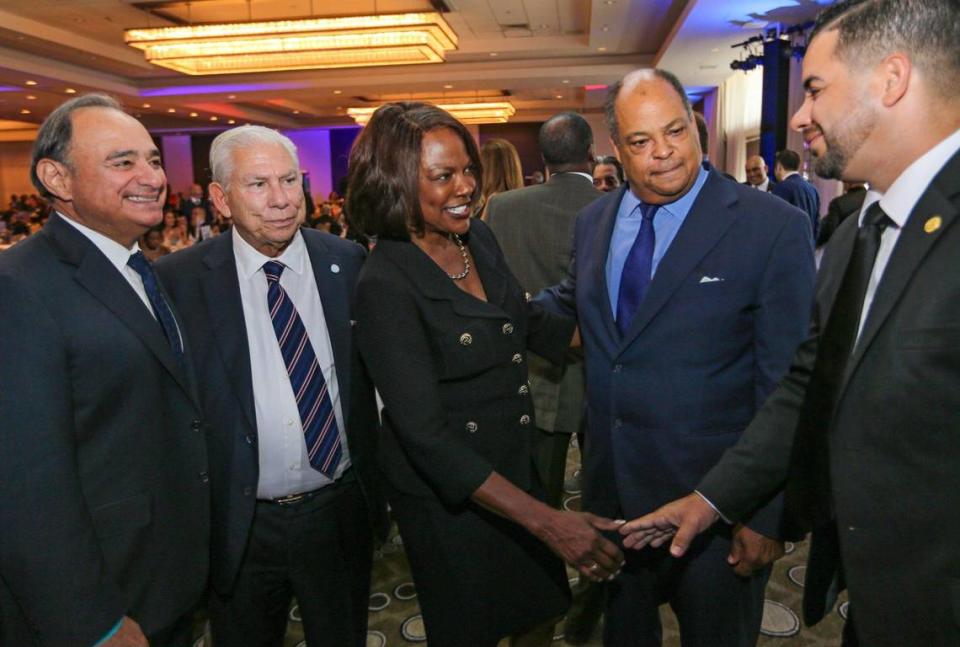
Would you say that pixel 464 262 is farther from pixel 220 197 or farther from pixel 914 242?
pixel 914 242

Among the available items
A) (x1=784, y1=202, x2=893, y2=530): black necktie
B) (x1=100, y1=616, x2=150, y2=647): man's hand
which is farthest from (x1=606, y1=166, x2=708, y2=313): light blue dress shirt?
(x1=100, y1=616, x2=150, y2=647): man's hand

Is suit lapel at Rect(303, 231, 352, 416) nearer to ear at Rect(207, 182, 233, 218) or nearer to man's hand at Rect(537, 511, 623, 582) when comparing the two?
ear at Rect(207, 182, 233, 218)

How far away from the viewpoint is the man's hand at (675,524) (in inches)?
59.9

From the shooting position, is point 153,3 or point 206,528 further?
point 153,3

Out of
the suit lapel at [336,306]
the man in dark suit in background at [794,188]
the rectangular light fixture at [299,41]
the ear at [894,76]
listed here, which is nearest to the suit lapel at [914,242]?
the ear at [894,76]

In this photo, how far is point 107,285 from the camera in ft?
4.67

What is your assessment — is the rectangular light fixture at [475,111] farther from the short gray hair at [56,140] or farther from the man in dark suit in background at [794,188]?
the short gray hair at [56,140]

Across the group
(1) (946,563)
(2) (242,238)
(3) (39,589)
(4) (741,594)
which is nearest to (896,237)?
(1) (946,563)

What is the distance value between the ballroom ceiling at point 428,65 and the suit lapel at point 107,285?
830 centimetres

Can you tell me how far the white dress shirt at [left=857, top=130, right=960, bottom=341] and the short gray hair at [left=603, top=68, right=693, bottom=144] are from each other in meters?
0.65

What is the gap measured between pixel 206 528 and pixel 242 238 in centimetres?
74

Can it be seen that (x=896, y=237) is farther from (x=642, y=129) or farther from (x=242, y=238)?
(x=242, y=238)

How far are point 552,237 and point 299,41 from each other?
7.05 metres

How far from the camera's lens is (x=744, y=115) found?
1392 centimetres
